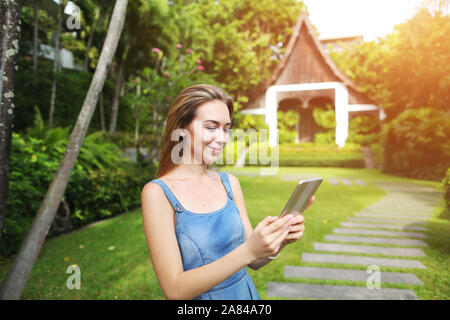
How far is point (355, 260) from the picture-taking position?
3.63 m

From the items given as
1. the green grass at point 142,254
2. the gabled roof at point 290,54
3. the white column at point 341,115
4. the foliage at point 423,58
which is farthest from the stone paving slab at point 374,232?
the gabled roof at point 290,54

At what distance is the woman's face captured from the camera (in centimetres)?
115

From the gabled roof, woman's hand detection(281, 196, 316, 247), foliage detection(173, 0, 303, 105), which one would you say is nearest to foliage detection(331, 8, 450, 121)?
the gabled roof

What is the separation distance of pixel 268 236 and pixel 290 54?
7403 millimetres

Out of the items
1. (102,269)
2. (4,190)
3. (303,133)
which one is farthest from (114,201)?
(303,133)

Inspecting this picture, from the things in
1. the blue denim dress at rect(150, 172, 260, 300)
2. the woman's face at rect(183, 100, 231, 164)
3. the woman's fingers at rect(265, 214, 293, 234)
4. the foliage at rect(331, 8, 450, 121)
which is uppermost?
the foliage at rect(331, 8, 450, 121)

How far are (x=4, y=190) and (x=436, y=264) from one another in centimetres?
295

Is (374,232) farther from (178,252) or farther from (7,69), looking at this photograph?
(7,69)

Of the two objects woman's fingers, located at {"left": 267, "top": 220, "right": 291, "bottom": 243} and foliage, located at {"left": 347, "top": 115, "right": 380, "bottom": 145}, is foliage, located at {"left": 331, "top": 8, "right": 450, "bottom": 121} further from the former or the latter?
woman's fingers, located at {"left": 267, "top": 220, "right": 291, "bottom": 243}

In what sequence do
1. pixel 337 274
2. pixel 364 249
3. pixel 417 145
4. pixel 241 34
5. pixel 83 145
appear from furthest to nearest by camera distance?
pixel 241 34, pixel 417 145, pixel 83 145, pixel 364 249, pixel 337 274

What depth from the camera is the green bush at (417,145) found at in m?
4.02

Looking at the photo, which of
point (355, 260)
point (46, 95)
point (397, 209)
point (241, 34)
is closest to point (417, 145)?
point (397, 209)

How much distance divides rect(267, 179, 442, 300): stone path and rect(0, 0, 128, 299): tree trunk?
2.11 m
